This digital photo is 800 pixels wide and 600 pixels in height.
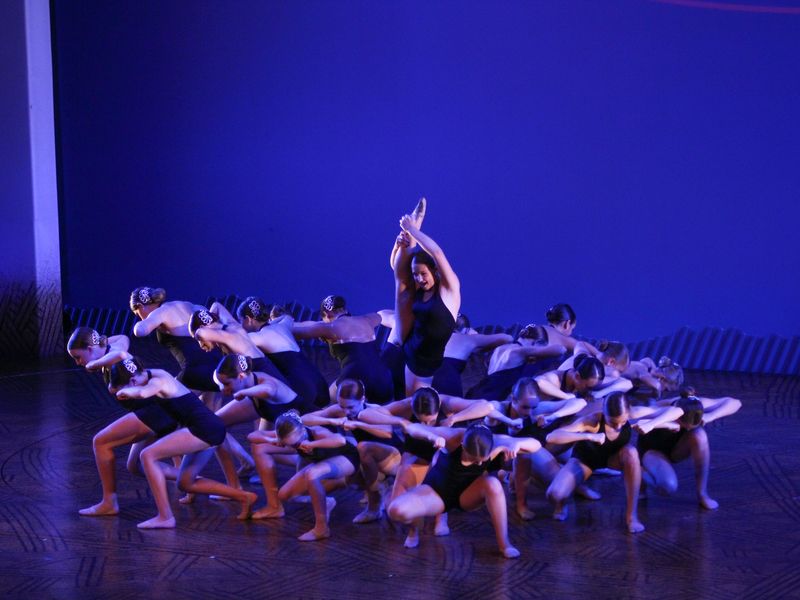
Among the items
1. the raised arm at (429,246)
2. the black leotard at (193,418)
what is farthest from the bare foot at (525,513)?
the black leotard at (193,418)

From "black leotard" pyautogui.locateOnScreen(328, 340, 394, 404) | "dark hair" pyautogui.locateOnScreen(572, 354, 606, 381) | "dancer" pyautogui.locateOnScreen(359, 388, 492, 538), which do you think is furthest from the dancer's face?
"dark hair" pyautogui.locateOnScreen(572, 354, 606, 381)

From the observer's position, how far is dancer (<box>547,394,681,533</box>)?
208 inches

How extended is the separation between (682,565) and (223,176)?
8293mm

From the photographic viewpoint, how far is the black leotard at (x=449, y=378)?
20.0ft

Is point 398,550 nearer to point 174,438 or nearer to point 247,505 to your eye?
point 247,505

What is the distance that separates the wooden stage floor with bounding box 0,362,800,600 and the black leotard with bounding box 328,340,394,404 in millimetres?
595

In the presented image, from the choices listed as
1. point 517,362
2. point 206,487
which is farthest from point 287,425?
point 517,362

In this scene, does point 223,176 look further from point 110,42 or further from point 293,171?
point 110,42

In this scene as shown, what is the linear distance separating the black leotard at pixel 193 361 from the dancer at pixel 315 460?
1153mm

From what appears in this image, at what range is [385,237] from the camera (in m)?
11.2

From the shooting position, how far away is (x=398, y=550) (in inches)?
197

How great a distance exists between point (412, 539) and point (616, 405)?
1.13 m

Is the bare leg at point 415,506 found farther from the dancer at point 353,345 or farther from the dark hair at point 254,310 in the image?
the dark hair at point 254,310

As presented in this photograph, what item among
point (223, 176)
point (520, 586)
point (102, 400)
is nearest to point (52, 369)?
point (102, 400)
